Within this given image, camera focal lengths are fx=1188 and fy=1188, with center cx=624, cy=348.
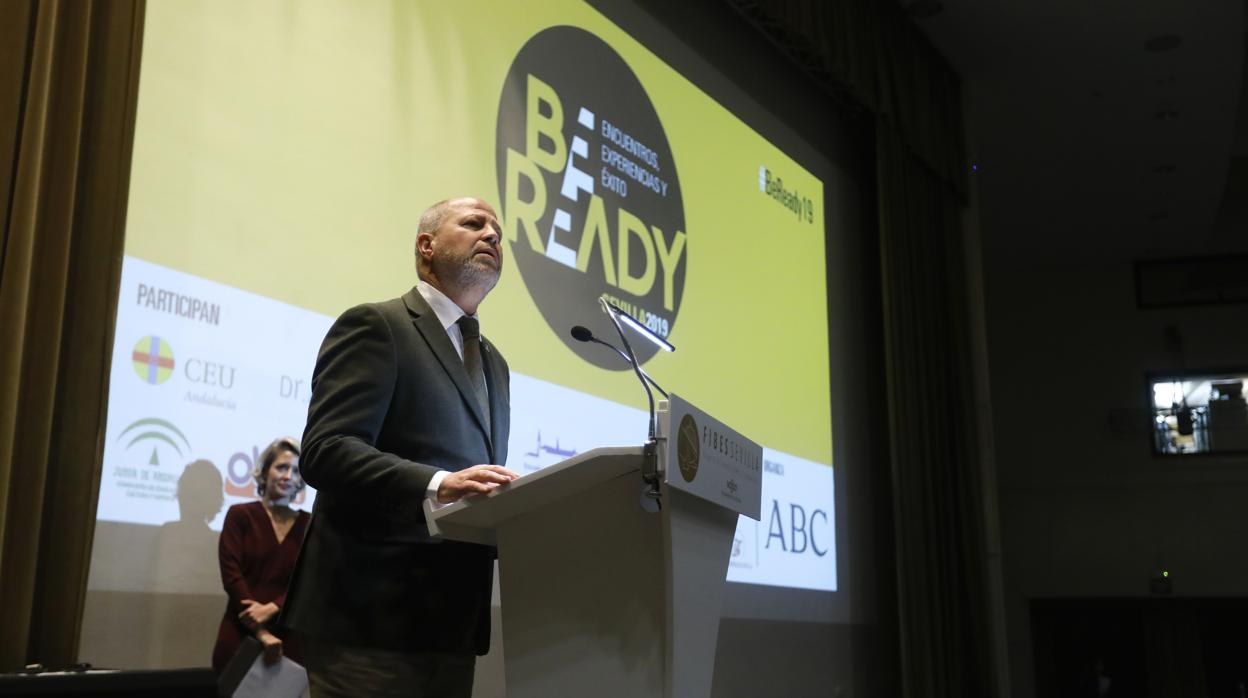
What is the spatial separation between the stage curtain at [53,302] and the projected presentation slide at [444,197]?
8.4 inches

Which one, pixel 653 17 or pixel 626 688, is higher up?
pixel 653 17

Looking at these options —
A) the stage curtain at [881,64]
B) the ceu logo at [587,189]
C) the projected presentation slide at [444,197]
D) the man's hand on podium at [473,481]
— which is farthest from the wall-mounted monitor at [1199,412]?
the man's hand on podium at [473,481]

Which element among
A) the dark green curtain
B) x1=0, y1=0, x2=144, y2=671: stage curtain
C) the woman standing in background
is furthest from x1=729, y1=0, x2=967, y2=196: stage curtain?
x1=0, y1=0, x2=144, y2=671: stage curtain

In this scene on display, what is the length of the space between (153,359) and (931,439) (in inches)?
185

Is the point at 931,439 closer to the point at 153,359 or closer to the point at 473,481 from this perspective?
the point at 153,359

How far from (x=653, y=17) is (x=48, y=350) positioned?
2.95m

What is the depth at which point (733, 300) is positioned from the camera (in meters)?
4.66

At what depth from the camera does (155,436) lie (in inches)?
98.3

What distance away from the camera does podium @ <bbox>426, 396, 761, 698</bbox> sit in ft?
5.19

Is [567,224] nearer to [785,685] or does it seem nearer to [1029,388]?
[785,685]

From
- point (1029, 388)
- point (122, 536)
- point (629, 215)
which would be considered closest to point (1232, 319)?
point (1029, 388)

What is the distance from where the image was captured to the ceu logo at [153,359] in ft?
8.20

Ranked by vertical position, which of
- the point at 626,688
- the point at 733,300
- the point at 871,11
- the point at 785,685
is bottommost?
the point at 785,685

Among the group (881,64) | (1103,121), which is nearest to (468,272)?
(881,64)
